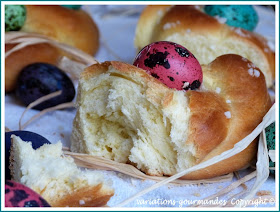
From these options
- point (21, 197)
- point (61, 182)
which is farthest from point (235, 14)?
point (21, 197)

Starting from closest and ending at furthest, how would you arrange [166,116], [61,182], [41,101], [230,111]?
[61,182] → [166,116] → [230,111] → [41,101]

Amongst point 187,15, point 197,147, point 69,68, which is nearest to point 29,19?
point 69,68

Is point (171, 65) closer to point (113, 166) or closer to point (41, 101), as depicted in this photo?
point (113, 166)

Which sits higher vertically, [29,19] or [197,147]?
[29,19]

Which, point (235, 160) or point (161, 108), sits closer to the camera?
point (161, 108)

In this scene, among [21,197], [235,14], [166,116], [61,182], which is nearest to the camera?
[21,197]

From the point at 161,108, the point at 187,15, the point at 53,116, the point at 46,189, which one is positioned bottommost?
the point at 53,116

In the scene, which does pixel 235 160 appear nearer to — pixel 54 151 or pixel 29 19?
pixel 54 151

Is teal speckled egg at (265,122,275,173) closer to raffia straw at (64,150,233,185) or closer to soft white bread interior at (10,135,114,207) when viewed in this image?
raffia straw at (64,150,233,185)
